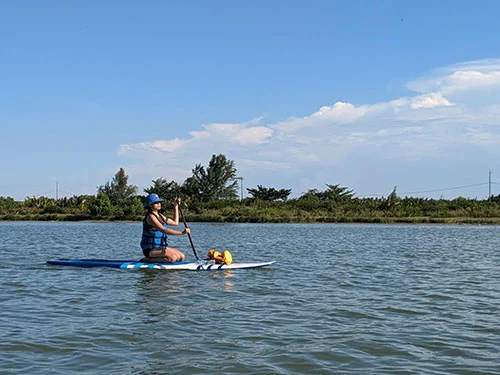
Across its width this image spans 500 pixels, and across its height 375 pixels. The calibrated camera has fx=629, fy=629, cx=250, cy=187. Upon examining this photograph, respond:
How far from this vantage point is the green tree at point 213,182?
67062 mm

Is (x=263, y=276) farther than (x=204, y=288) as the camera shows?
Yes

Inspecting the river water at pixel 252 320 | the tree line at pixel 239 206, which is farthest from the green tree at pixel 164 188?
the river water at pixel 252 320

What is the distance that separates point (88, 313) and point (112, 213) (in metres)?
45.0

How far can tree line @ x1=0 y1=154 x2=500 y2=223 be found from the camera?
168ft


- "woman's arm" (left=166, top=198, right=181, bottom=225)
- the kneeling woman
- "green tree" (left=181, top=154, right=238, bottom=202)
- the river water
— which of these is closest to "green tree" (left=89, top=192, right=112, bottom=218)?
"green tree" (left=181, top=154, right=238, bottom=202)

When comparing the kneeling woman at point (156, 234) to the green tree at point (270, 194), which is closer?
the kneeling woman at point (156, 234)

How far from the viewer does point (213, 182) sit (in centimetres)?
6769

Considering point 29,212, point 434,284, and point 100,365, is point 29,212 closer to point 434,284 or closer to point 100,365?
point 434,284

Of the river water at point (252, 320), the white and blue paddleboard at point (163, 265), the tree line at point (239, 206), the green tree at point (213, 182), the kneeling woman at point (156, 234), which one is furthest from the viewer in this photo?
the green tree at point (213, 182)

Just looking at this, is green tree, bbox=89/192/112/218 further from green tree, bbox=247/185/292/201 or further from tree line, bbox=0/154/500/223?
green tree, bbox=247/185/292/201

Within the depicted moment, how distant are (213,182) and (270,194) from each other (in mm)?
6277

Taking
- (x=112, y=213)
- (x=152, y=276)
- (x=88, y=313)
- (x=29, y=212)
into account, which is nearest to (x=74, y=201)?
(x=29, y=212)

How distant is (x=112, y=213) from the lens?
174 feet

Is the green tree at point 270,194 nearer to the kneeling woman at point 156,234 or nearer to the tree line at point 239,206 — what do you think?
the tree line at point 239,206
